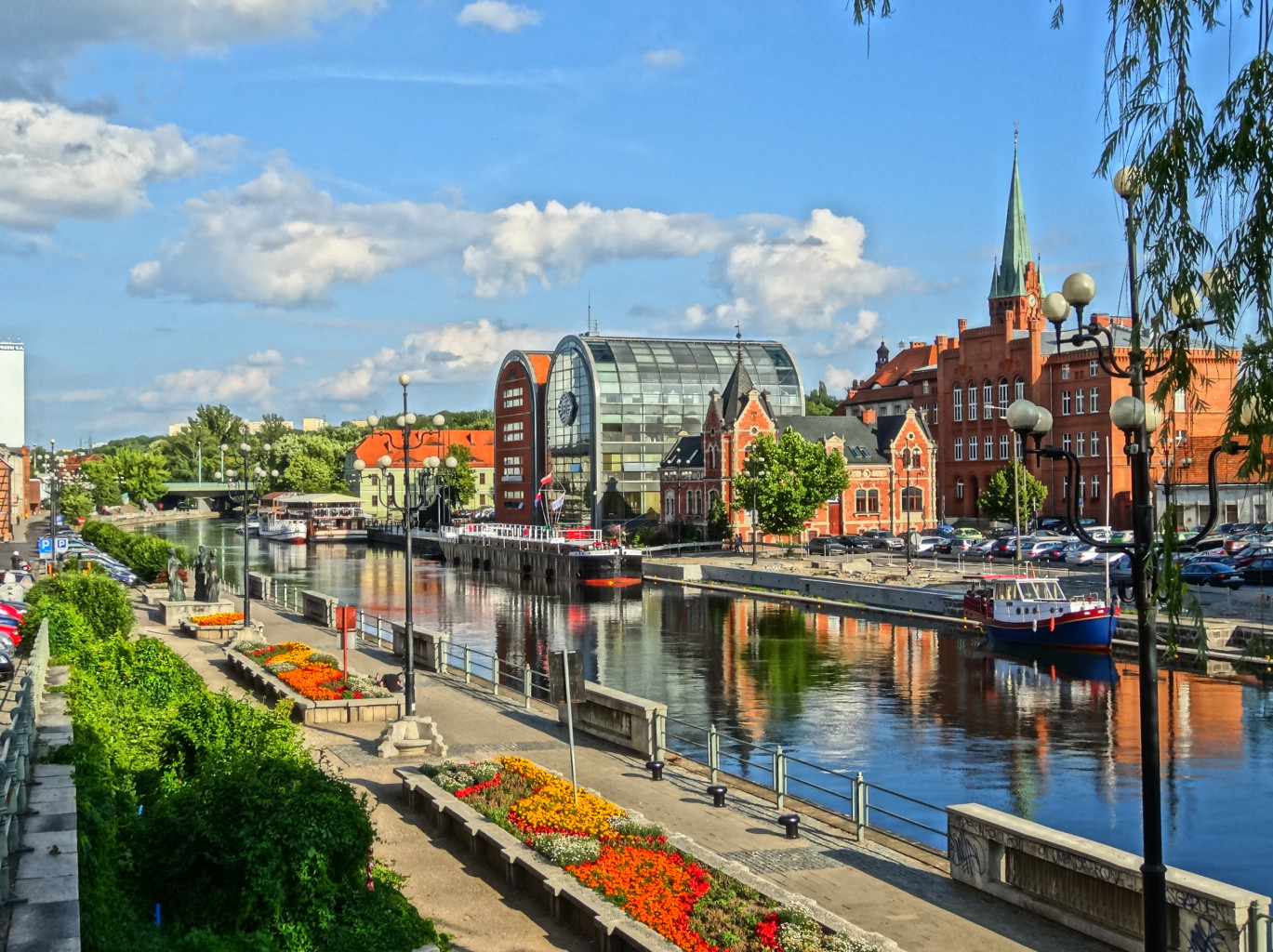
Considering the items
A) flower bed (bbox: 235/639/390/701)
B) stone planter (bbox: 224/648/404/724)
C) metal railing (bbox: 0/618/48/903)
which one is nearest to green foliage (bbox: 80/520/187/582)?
flower bed (bbox: 235/639/390/701)

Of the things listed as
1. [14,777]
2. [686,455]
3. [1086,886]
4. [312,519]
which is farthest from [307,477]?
[1086,886]

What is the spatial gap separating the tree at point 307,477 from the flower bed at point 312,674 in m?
139

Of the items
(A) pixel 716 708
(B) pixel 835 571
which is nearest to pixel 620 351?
(B) pixel 835 571

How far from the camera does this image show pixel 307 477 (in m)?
171

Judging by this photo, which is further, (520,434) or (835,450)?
(520,434)

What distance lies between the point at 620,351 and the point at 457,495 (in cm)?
3708

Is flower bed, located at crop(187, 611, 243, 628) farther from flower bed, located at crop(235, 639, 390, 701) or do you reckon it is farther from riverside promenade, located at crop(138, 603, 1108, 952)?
riverside promenade, located at crop(138, 603, 1108, 952)

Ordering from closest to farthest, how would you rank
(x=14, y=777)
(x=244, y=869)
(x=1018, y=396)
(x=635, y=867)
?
(x=244, y=869) → (x=14, y=777) → (x=635, y=867) → (x=1018, y=396)

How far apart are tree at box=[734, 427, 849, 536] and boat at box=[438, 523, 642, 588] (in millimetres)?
9913

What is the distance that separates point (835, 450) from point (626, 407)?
75.5ft

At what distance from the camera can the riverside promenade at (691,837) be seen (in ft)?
45.3

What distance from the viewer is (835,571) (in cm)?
6988

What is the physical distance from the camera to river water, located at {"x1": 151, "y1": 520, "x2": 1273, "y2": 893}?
24.0 metres

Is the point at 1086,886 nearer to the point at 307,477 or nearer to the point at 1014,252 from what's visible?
the point at 1014,252
